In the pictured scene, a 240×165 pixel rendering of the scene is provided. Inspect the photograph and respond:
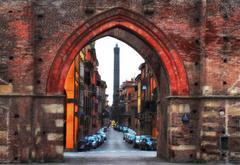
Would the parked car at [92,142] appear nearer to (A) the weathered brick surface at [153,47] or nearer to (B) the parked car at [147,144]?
(B) the parked car at [147,144]

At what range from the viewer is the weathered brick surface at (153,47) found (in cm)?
2450

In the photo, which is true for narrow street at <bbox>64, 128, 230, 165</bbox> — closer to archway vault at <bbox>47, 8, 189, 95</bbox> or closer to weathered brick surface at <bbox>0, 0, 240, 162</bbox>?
weathered brick surface at <bbox>0, 0, 240, 162</bbox>

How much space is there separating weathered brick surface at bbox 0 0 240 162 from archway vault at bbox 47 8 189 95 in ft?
0.15

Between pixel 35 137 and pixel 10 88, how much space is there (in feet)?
7.97

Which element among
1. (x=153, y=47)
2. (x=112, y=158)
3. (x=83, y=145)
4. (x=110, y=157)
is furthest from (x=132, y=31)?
(x=83, y=145)

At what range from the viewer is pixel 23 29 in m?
24.5

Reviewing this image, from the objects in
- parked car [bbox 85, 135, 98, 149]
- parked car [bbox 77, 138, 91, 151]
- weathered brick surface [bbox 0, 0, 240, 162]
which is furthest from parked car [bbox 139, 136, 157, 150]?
weathered brick surface [bbox 0, 0, 240, 162]

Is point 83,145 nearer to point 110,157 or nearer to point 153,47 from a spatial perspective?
point 110,157

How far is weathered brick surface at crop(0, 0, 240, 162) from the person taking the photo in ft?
80.4

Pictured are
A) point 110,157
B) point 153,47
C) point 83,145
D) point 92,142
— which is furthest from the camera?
point 92,142

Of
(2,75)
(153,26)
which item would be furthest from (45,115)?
(153,26)

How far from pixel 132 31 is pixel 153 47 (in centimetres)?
122

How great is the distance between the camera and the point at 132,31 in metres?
26.0

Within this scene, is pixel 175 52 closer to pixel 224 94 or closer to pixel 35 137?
pixel 224 94
